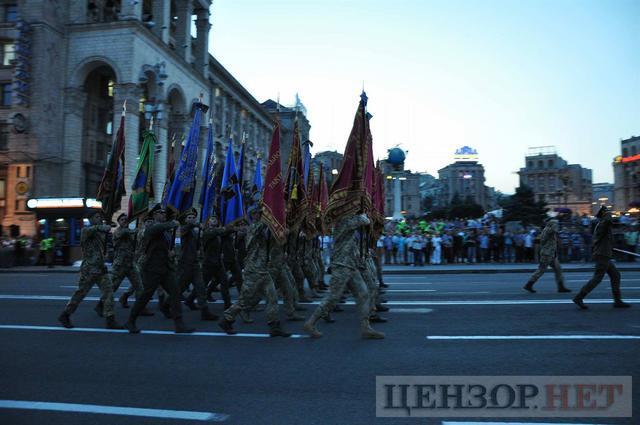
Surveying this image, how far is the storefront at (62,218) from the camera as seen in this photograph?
2514 centimetres

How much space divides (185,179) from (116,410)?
7072mm

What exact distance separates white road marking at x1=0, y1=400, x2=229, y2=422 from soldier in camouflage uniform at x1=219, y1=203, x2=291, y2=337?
3.00 meters

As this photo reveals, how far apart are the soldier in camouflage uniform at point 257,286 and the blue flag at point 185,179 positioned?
301 centimetres

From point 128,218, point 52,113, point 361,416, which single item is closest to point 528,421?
point 361,416

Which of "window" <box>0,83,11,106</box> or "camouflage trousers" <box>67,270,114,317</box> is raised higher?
"window" <box>0,83,11,106</box>

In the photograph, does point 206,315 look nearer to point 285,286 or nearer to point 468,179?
point 285,286

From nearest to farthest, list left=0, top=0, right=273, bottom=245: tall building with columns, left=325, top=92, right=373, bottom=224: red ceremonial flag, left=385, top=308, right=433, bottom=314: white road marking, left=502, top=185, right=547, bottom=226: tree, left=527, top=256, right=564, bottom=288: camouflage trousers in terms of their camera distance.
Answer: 1. left=325, top=92, right=373, bottom=224: red ceremonial flag
2. left=385, top=308, right=433, bottom=314: white road marking
3. left=527, top=256, right=564, bottom=288: camouflage trousers
4. left=0, top=0, right=273, bottom=245: tall building with columns
5. left=502, top=185, right=547, bottom=226: tree

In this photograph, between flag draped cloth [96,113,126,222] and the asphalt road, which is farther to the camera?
flag draped cloth [96,113,126,222]

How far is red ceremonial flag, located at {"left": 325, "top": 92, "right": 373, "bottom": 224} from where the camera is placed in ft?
24.1

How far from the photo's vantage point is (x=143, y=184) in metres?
11.1

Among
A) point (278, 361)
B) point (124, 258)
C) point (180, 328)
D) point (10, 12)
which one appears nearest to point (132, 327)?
point (180, 328)

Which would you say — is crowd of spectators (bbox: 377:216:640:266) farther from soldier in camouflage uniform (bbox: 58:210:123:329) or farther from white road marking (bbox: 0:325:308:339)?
white road marking (bbox: 0:325:308:339)

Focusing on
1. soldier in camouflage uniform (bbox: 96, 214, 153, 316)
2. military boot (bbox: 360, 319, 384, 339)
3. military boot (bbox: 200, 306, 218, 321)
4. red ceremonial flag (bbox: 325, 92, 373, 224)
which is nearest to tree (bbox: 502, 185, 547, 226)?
red ceremonial flag (bbox: 325, 92, 373, 224)

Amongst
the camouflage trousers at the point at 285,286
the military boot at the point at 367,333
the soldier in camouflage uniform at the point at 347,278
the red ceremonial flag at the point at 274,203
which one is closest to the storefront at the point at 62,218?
the camouflage trousers at the point at 285,286
